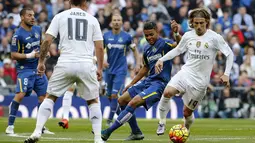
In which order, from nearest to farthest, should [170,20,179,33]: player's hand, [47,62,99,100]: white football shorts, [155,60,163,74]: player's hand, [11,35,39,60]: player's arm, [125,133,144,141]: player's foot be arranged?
1. [47,62,99,100]: white football shorts
2. [155,60,163,74]: player's hand
3. [170,20,179,33]: player's hand
4. [125,133,144,141]: player's foot
5. [11,35,39,60]: player's arm

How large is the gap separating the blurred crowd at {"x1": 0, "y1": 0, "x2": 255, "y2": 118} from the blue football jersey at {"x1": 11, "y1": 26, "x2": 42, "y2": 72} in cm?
1025

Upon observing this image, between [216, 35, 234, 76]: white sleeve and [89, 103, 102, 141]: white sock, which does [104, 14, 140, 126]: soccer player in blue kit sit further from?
[89, 103, 102, 141]: white sock


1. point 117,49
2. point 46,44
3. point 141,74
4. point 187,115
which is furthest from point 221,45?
point 117,49

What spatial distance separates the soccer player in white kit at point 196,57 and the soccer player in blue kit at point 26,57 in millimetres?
3578

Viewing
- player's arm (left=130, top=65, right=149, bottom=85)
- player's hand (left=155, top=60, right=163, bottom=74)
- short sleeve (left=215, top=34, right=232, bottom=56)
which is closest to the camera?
player's hand (left=155, top=60, right=163, bottom=74)

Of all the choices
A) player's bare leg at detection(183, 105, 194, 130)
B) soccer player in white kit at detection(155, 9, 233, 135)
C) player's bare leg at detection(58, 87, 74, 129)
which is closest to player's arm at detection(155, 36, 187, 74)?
soccer player in white kit at detection(155, 9, 233, 135)

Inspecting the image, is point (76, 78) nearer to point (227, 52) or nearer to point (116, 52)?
point (227, 52)

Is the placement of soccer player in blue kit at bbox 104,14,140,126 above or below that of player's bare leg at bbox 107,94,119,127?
above

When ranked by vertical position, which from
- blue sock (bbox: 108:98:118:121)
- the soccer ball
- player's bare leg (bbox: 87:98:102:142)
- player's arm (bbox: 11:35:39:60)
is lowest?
blue sock (bbox: 108:98:118:121)

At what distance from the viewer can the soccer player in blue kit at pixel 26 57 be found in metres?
15.7

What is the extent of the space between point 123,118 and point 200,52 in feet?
6.18

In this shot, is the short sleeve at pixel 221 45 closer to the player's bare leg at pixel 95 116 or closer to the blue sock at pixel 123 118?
the blue sock at pixel 123 118

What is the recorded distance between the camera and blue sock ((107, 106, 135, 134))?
12977mm

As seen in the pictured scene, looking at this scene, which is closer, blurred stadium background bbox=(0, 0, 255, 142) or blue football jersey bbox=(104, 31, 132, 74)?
blue football jersey bbox=(104, 31, 132, 74)
